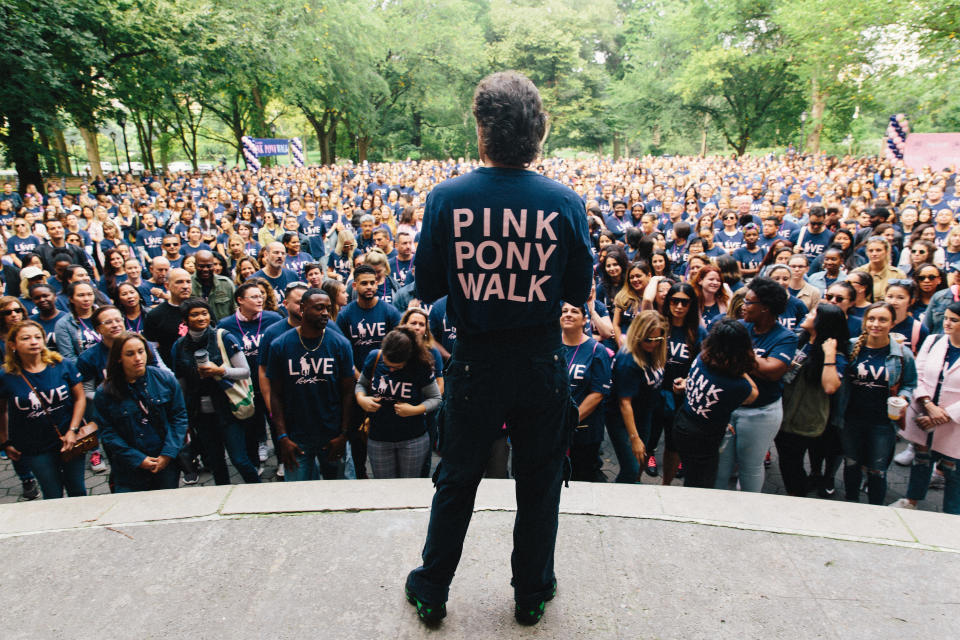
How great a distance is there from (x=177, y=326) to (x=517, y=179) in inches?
172

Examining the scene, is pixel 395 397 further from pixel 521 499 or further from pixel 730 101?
pixel 730 101

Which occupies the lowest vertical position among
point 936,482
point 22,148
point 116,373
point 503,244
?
point 936,482

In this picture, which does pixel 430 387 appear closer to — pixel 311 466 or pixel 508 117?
pixel 311 466

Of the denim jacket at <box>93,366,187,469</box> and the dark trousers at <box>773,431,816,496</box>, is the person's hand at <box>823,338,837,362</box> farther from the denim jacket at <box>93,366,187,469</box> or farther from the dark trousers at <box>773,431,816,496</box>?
the denim jacket at <box>93,366,187,469</box>

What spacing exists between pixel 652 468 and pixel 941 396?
223 cm

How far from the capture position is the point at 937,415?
12.8 ft

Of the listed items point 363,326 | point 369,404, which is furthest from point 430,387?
point 363,326

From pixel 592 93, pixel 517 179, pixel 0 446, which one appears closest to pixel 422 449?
pixel 517 179

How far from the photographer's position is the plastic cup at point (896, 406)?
3802 millimetres

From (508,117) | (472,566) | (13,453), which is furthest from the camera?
(13,453)

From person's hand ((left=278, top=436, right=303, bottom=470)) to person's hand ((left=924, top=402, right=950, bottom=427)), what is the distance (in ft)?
14.9

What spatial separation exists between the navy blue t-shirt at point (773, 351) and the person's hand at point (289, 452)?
3373mm

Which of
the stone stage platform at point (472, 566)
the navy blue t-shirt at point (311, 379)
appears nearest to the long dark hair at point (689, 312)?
the stone stage platform at point (472, 566)

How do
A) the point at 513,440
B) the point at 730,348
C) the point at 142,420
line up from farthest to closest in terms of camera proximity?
the point at 142,420, the point at 730,348, the point at 513,440
